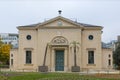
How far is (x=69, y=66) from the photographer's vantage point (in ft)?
184

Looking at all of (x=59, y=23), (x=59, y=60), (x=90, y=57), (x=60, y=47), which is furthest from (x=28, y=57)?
(x=90, y=57)

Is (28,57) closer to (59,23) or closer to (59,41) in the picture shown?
(59,41)

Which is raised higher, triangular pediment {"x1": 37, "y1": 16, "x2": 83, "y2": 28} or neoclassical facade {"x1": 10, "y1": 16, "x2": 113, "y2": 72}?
triangular pediment {"x1": 37, "y1": 16, "x2": 83, "y2": 28}

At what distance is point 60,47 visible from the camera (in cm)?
5562

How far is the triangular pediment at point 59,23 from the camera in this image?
56062 millimetres

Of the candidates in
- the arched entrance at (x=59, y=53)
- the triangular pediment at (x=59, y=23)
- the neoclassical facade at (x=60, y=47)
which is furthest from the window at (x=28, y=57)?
the triangular pediment at (x=59, y=23)

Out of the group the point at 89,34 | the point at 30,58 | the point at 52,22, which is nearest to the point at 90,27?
the point at 89,34

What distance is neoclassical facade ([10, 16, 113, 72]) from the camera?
5603 centimetres

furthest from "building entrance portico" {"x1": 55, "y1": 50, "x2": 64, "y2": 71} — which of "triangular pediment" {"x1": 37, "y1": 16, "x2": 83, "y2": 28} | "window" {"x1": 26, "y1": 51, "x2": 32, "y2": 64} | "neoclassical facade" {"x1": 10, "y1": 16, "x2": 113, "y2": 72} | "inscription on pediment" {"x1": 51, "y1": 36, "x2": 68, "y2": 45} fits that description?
"window" {"x1": 26, "y1": 51, "x2": 32, "y2": 64}

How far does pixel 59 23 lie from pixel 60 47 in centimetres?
368

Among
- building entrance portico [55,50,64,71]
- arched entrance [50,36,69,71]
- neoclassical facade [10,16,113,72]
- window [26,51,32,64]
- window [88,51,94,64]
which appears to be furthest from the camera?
window [26,51,32,64]

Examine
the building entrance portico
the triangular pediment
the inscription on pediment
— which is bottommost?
the building entrance portico

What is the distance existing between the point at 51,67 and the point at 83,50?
548 centimetres

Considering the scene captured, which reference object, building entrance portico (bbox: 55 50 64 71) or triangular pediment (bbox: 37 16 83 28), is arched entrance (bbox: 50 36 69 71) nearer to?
building entrance portico (bbox: 55 50 64 71)
